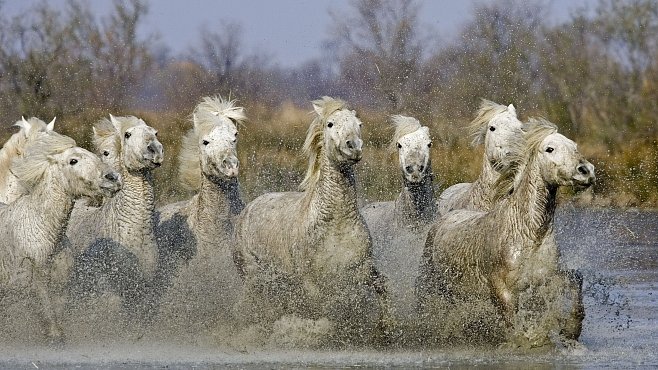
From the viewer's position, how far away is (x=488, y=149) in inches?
525

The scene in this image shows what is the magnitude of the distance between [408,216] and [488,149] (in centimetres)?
109

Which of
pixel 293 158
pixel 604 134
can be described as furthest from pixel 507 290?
pixel 604 134

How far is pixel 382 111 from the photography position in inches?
1080

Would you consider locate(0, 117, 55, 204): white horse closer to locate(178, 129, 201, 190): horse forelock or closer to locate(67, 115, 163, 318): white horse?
locate(178, 129, 201, 190): horse forelock

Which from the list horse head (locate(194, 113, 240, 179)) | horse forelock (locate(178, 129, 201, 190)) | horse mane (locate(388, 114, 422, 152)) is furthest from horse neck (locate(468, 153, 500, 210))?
horse forelock (locate(178, 129, 201, 190))

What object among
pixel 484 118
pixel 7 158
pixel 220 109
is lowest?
pixel 7 158

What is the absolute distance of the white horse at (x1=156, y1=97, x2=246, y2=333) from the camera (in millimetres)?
12062

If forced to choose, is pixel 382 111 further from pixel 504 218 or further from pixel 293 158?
pixel 504 218

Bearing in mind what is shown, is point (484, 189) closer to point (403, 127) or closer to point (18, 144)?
point (403, 127)

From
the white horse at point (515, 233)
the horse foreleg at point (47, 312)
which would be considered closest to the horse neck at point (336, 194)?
the white horse at point (515, 233)

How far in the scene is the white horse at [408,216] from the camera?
39.8ft

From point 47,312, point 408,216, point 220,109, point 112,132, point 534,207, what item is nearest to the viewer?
point 534,207

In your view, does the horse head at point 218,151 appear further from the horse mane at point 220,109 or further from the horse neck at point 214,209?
the horse mane at point 220,109

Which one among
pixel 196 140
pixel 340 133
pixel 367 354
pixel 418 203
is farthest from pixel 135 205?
pixel 367 354
